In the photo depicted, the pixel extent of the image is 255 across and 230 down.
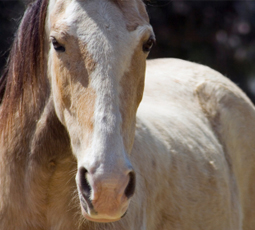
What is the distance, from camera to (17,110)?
2.58m

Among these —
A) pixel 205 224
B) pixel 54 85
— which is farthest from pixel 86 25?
pixel 205 224

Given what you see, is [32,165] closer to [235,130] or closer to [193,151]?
[193,151]

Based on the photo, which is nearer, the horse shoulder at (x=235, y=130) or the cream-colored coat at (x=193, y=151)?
the cream-colored coat at (x=193, y=151)

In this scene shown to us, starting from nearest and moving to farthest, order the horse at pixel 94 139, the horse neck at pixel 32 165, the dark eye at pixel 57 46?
the horse at pixel 94 139
the dark eye at pixel 57 46
the horse neck at pixel 32 165

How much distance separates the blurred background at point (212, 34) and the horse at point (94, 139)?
4.80 meters

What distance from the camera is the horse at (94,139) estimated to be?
1.97 meters

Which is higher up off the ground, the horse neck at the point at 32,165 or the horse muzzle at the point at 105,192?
the horse muzzle at the point at 105,192

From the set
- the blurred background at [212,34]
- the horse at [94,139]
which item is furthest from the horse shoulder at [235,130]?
the blurred background at [212,34]

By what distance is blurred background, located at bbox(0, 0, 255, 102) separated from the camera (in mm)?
8289

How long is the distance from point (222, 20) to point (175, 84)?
5.21 metres

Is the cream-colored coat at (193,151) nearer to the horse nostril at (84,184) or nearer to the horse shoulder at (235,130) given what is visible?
the horse shoulder at (235,130)

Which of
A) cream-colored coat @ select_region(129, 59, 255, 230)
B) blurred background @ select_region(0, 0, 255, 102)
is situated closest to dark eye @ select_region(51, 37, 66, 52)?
cream-colored coat @ select_region(129, 59, 255, 230)

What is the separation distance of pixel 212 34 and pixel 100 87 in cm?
694

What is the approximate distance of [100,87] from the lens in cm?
205
